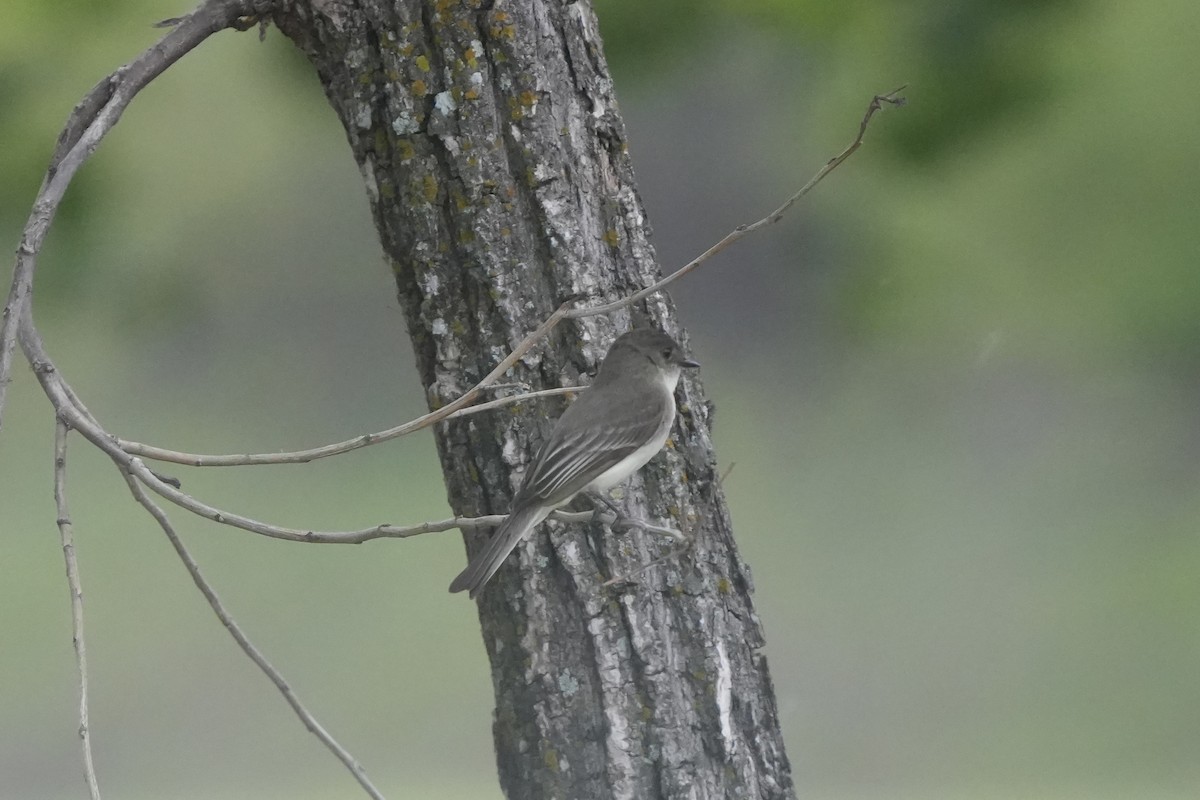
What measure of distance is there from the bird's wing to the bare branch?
53cm

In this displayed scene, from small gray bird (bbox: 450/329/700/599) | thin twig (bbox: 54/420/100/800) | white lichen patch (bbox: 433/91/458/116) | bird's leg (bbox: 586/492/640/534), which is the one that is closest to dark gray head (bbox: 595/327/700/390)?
small gray bird (bbox: 450/329/700/599)

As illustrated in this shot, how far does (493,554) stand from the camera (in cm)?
109

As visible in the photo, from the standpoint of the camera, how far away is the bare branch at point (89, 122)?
3.70 ft

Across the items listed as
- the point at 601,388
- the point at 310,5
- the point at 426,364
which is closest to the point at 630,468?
the point at 601,388

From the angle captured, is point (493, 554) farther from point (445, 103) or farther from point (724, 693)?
point (445, 103)

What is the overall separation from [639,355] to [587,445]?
0.41ft

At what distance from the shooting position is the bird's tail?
1.08 meters

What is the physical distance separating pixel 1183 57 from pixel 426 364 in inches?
92.3

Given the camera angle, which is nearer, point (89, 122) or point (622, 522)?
point (622, 522)

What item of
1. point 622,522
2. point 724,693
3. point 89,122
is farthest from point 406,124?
point 724,693

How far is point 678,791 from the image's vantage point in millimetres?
1360

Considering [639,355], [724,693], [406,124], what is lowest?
[724,693]

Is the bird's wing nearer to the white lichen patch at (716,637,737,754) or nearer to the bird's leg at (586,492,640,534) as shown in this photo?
the bird's leg at (586,492,640,534)

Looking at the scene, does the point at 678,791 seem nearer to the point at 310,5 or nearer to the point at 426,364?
the point at 426,364
